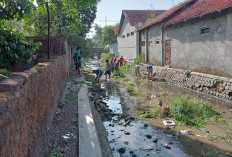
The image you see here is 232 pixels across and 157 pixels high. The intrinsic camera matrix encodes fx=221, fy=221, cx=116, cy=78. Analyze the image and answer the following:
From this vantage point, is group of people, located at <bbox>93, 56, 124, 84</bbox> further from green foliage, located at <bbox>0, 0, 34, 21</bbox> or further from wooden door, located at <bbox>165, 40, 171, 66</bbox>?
green foliage, located at <bbox>0, 0, 34, 21</bbox>

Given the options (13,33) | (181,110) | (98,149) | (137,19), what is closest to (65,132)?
(98,149)

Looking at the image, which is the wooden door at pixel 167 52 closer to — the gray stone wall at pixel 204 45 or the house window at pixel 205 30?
the gray stone wall at pixel 204 45

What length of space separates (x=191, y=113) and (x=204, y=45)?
5.54 metres

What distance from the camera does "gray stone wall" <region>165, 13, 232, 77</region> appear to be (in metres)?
10.3

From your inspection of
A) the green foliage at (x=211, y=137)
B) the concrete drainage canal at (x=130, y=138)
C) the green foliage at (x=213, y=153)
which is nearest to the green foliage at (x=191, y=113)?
the green foliage at (x=211, y=137)

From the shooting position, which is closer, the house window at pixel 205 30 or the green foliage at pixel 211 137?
the green foliage at pixel 211 137

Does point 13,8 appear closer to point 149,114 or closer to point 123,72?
point 149,114

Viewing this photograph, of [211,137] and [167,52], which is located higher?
[167,52]

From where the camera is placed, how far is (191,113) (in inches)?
308

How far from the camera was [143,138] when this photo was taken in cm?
628

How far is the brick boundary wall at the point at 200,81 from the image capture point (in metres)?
9.84

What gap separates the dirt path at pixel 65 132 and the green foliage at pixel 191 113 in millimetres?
3409

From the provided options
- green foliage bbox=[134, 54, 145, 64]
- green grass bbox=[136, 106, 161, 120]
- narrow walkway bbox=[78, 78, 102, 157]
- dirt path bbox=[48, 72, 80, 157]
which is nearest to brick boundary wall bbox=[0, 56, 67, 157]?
dirt path bbox=[48, 72, 80, 157]

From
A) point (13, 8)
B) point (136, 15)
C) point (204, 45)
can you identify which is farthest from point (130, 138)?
point (136, 15)
